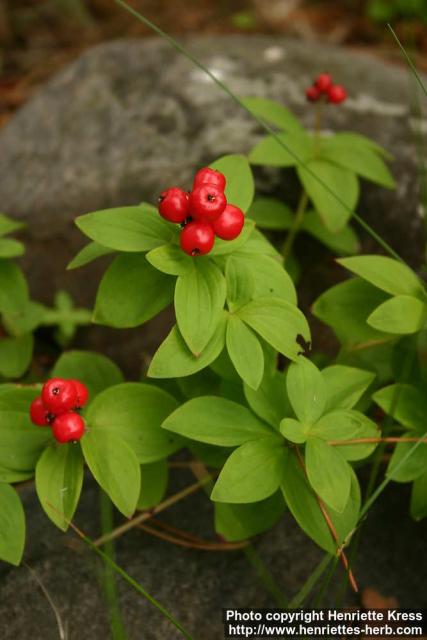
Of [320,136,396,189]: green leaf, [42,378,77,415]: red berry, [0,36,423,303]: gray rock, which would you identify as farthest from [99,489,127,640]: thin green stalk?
[320,136,396,189]: green leaf

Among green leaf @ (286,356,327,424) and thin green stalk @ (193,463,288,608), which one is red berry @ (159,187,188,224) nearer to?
green leaf @ (286,356,327,424)

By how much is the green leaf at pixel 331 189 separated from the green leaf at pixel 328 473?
1110 millimetres

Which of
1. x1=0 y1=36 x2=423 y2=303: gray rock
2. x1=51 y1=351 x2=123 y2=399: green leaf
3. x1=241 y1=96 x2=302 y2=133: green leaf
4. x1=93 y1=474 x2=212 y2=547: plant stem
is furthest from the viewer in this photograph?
x1=0 y1=36 x2=423 y2=303: gray rock

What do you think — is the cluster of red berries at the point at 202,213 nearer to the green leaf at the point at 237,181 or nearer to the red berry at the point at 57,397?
the green leaf at the point at 237,181

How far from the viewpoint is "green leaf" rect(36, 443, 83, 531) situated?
184 cm

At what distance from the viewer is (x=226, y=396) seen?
83.1 inches

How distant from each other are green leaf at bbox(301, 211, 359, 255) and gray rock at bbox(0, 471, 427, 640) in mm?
1097

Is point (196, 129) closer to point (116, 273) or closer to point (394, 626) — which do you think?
point (116, 273)

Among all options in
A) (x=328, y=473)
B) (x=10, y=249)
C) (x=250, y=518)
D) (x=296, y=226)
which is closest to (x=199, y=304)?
(x=328, y=473)

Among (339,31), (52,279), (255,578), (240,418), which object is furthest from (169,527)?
(339,31)

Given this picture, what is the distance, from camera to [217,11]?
20.5ft

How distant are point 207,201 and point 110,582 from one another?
1271mm

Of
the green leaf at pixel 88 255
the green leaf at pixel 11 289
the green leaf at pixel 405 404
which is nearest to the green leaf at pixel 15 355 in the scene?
the green leaf at pixel 11 289

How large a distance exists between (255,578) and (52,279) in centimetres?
185
